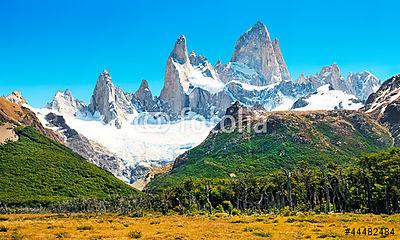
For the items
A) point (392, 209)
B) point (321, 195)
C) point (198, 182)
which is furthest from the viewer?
point (198, 182)

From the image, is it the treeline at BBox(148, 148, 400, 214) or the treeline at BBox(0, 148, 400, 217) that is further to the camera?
the treeline at BBox(0, 148, 400, 217)

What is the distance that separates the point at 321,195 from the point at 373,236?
109 meters

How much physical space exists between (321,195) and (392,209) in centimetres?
3807

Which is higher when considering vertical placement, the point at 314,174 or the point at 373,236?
the point at 314,174

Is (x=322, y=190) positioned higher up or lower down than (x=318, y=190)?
lower down

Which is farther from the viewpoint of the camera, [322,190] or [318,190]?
[318,190]

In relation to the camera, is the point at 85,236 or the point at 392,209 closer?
the point at 85,236

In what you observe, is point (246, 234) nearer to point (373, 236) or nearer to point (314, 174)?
point (373, 236)

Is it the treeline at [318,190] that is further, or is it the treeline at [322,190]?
the treeline at [318,190]

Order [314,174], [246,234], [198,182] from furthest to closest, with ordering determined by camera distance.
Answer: [198,182]
[314,174]
[246,234]

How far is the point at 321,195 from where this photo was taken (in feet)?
516

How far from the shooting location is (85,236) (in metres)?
56.1

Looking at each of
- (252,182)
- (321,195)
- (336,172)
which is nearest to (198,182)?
(252,182)

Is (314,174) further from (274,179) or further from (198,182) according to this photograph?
(198,182)
